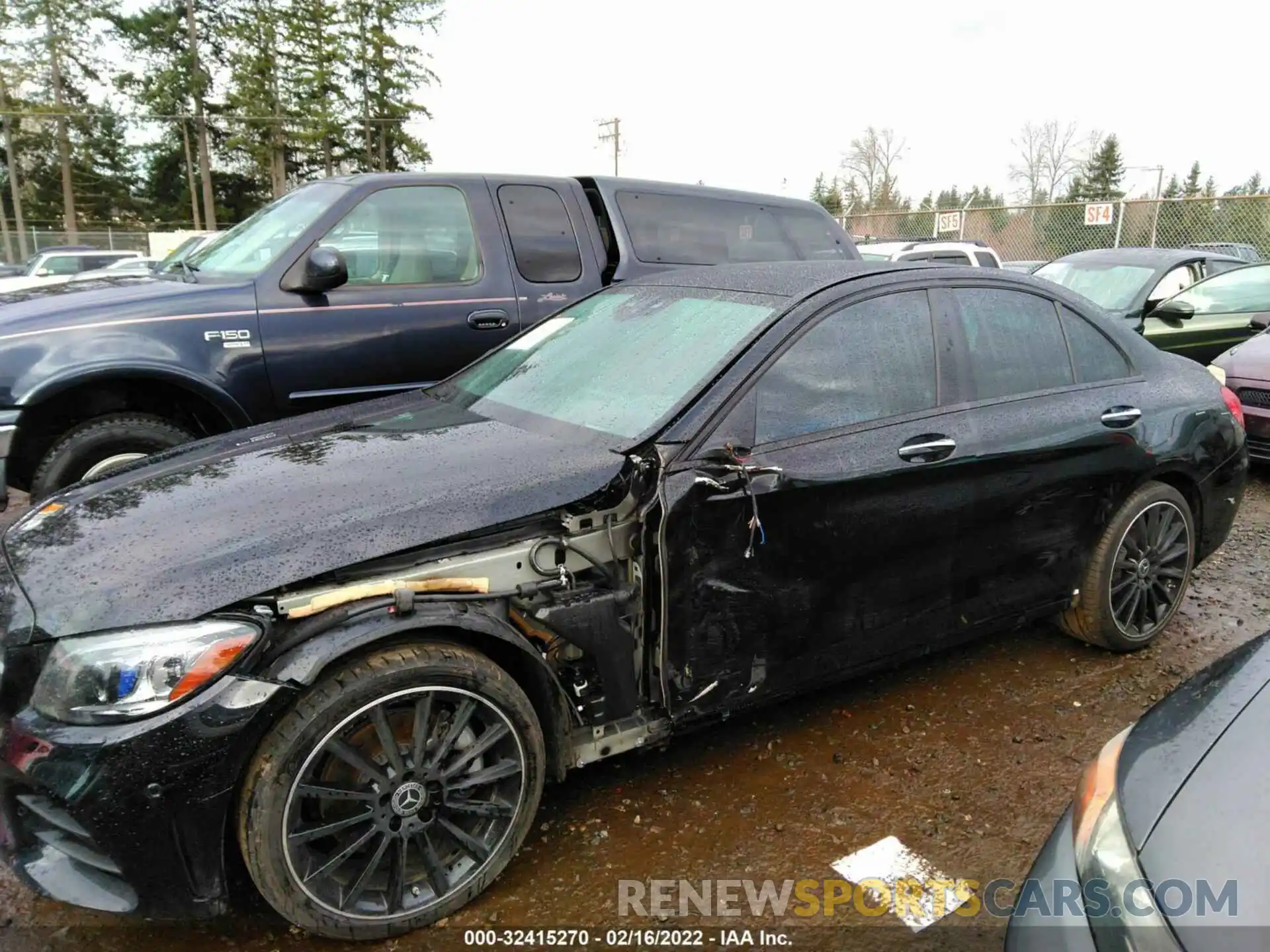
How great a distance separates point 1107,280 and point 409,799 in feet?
28.3

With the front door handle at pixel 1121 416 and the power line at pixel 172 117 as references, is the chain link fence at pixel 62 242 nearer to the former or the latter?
the power line at pixel 172 117

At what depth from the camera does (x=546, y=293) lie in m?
5.00

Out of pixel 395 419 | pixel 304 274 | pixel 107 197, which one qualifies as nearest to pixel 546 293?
pixel 304 274

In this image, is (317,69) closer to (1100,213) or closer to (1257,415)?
(1100,213)

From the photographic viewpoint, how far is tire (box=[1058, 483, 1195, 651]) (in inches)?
140

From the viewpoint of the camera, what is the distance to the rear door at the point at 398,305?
4359mm

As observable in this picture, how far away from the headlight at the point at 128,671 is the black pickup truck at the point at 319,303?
244 centimetres

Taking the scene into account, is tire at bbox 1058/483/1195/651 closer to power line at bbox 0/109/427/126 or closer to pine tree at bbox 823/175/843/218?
power line at bbox 0/109/427/126

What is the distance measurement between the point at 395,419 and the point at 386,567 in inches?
39.7

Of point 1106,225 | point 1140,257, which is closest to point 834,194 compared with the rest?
point 1106,225

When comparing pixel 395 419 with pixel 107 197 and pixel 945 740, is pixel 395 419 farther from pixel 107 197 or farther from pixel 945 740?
pixel 107 197

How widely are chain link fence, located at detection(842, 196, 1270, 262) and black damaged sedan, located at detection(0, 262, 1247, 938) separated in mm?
12954

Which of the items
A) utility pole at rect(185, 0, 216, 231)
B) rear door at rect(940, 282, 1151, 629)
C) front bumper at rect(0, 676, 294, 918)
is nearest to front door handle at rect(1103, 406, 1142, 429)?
rear door at rect(940, 282, 1151, 629)

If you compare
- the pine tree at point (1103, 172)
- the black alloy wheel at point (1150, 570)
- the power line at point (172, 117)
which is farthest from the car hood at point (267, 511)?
the pine tree at point (1103, 172)
